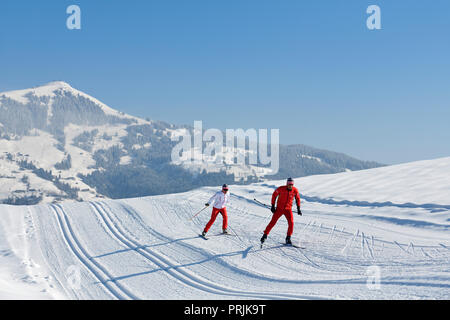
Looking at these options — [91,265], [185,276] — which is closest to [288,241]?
[185,276]

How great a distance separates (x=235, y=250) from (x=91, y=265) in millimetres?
3950

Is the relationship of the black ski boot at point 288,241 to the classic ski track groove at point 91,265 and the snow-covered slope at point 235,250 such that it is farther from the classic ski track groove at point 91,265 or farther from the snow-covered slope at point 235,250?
the classic ski track groove at point 91,265

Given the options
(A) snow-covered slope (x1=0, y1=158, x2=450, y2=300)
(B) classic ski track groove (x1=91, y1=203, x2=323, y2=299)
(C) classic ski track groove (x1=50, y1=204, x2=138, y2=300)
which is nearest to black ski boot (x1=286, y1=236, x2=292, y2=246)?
(A) snow-covered slope (x1=0, y1=158, x2=450, y2=300)

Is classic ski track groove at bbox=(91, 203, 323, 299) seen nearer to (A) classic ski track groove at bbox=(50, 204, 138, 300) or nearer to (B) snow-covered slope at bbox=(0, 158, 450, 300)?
(B) snow-covered slope at bbox=(0, 158, 450, 300)

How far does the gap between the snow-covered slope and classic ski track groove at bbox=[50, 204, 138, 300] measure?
3 centimetres

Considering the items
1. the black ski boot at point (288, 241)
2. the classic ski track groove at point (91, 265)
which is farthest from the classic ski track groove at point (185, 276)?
the black ski boot at point (288, 241)

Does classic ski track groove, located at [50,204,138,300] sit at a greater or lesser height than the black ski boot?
lesser

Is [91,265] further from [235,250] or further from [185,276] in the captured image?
[235,250]

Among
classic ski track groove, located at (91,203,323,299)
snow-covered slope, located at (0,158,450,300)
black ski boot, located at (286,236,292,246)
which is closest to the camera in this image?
classic ski track groove, located at (91,203,323,299)

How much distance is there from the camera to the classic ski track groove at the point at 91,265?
8.11m

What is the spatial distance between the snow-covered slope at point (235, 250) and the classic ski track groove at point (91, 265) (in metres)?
0.03

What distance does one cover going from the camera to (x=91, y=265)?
398 inches

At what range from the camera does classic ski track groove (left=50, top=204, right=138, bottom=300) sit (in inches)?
319
